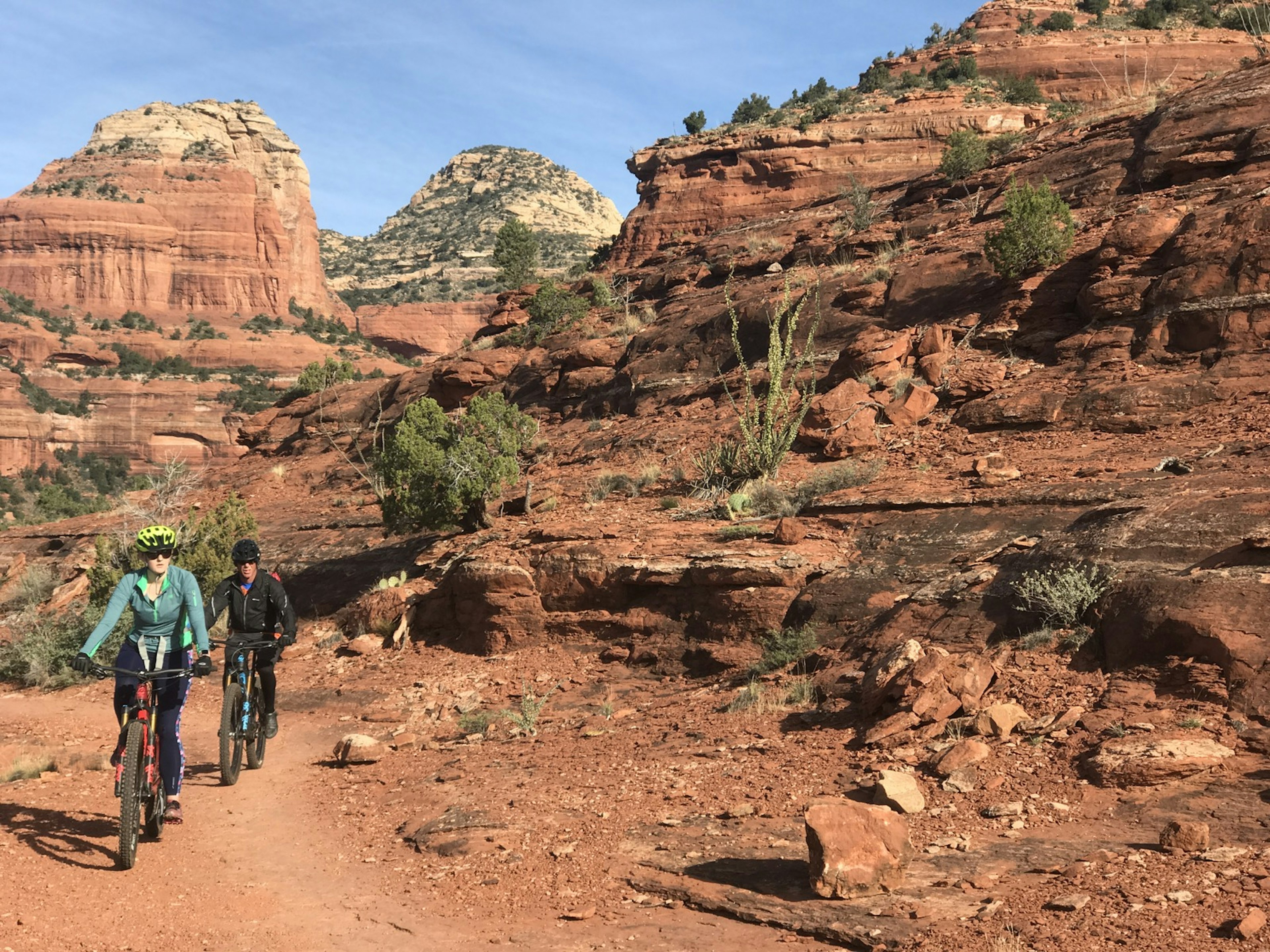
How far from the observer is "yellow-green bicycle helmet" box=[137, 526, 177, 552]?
631cm

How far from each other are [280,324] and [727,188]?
62576 millimetres

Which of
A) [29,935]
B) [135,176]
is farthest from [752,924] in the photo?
[135,176]

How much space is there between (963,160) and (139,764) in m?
25.7

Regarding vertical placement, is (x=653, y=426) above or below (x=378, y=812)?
above

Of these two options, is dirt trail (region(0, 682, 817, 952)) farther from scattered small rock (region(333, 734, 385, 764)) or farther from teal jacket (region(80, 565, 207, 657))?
teal jacket (region(80, 565, 207, 657))

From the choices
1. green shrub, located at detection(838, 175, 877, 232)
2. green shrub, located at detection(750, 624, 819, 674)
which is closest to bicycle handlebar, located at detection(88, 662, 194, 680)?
green shrub, located at detection(750, 624, 819, 674)

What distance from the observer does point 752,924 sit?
16.3 feet

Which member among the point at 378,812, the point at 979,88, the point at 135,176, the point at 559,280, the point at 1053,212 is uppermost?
the point at 135,176

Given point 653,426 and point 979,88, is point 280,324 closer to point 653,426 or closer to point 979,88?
point 979,88

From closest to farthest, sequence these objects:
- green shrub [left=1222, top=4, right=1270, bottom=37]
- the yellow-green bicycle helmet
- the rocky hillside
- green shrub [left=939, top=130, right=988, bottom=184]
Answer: the yellow-green bicycle helmet, green shrub [left=939, top=130, right=988, bottom=184], green shrub [left=1222, top=4, right=1270, bottom=37], the rocky hillside

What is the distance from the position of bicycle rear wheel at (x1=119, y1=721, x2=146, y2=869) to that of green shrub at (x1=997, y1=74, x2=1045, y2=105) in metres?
40.8

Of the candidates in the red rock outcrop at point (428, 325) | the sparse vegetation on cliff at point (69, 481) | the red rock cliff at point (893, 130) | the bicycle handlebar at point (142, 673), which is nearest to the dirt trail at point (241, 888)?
the bicycle handlebar at point (142, 673)

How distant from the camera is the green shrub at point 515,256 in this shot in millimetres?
43656

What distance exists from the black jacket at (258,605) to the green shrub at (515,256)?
119 feet
